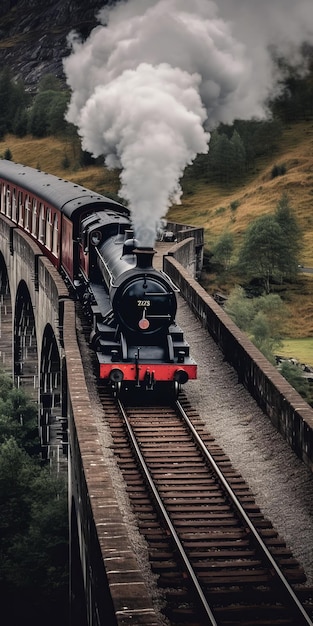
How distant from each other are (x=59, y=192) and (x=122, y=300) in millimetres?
8871

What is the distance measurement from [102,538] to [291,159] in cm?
6944

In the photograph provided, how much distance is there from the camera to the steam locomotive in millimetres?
14562

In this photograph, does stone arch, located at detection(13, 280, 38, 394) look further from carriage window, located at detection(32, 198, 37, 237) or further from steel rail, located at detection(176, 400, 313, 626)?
steel rail, located at detection(176, 400, 313, 626)

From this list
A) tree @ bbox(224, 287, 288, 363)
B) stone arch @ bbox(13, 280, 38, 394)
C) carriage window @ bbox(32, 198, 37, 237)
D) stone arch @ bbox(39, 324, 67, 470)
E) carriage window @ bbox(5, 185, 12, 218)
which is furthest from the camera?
tree @ bbox(224, 287, 288, 363)

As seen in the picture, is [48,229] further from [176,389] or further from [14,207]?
[176,389]

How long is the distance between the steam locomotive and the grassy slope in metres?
19.4

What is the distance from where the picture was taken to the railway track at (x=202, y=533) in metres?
8.16

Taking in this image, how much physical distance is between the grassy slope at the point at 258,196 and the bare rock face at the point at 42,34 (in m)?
81.1

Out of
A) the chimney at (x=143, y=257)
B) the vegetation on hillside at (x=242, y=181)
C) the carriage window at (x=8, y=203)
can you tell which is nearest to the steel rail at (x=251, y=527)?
the chimney at (x=143, y=257)

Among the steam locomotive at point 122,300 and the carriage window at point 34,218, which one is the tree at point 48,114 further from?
the steam locomotive at point 122,300

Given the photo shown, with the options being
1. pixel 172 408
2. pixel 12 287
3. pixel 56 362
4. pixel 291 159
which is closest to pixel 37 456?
pixel 56 362

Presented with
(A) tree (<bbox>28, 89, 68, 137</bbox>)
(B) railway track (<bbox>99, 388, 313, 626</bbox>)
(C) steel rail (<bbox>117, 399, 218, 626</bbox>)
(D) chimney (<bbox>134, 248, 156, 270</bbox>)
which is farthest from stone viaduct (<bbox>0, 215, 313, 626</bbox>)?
(A) tree (<bbox>28, 89, 68, 137</bbox>)

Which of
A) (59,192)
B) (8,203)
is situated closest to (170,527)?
(59,192)

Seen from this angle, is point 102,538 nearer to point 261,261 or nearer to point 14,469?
point 14,469
